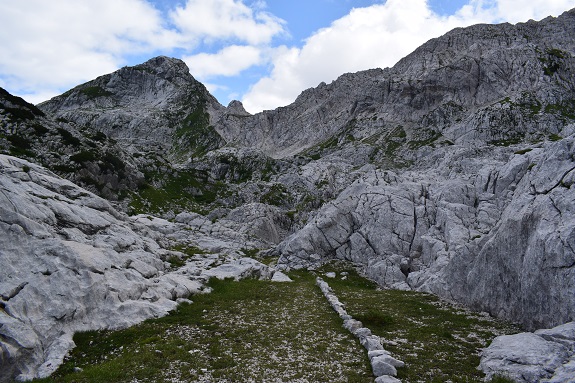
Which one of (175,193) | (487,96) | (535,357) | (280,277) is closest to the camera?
(535,357)

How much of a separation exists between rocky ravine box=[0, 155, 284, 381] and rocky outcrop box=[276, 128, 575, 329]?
22684 mm

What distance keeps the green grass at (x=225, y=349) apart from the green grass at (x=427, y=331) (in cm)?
278

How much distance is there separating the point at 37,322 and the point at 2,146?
79978 mm

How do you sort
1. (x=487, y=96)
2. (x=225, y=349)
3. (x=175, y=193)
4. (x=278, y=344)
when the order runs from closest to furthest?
(x=225, y=349), (x=278, y=344), (x=175, y=193), (x=487, y=96)

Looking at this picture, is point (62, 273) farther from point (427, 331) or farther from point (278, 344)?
point (427, 331)

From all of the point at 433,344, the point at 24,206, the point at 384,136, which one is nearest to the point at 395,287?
the point at 433,344

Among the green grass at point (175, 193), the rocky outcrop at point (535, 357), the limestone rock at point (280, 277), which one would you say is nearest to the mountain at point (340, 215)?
the rocky outcrop at point (535, 357)

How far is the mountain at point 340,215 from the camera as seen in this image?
2494 centimetres

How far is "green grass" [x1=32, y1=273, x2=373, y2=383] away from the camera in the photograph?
18422mm

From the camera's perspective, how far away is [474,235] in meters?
48.4

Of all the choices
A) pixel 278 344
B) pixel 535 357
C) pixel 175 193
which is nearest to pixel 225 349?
pixel 278 344

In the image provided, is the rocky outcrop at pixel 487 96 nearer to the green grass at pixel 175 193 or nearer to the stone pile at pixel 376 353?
the green grass at pixel 175 193

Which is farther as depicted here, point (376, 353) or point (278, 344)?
point (278, 344)

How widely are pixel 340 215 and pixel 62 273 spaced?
50121 mm
